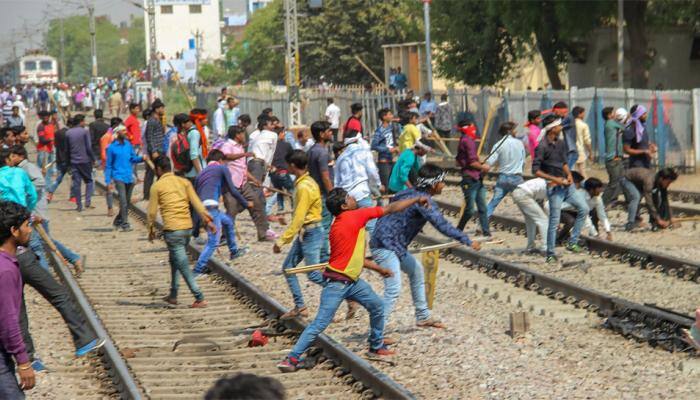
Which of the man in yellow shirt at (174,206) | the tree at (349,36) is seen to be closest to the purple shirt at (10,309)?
the man in yellow shirt at (174,206)

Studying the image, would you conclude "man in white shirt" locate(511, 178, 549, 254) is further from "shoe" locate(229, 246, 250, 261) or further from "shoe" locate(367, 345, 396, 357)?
"shoe" locate(367, 345, 396, 357)

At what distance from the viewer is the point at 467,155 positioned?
18.2m

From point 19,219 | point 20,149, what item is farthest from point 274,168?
point 19,219

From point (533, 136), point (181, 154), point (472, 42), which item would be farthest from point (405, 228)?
point (472, 42)

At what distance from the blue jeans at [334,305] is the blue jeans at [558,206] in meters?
5.80

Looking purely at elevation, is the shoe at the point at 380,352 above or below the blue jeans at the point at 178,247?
below

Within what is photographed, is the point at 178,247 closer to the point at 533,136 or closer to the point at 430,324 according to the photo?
the point at 430,324

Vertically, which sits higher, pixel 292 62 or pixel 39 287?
pixel 292 62

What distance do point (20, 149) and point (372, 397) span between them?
5.13 meters

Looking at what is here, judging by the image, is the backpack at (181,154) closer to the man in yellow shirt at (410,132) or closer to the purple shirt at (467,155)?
the man in yellow shirt at (410,132)

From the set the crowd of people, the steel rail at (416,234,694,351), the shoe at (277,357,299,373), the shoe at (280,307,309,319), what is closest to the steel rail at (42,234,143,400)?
the crowd of people

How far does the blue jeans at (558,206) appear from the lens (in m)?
16.5

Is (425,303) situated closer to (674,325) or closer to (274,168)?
(674,325)

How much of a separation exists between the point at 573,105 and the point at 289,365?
20.5 metres
